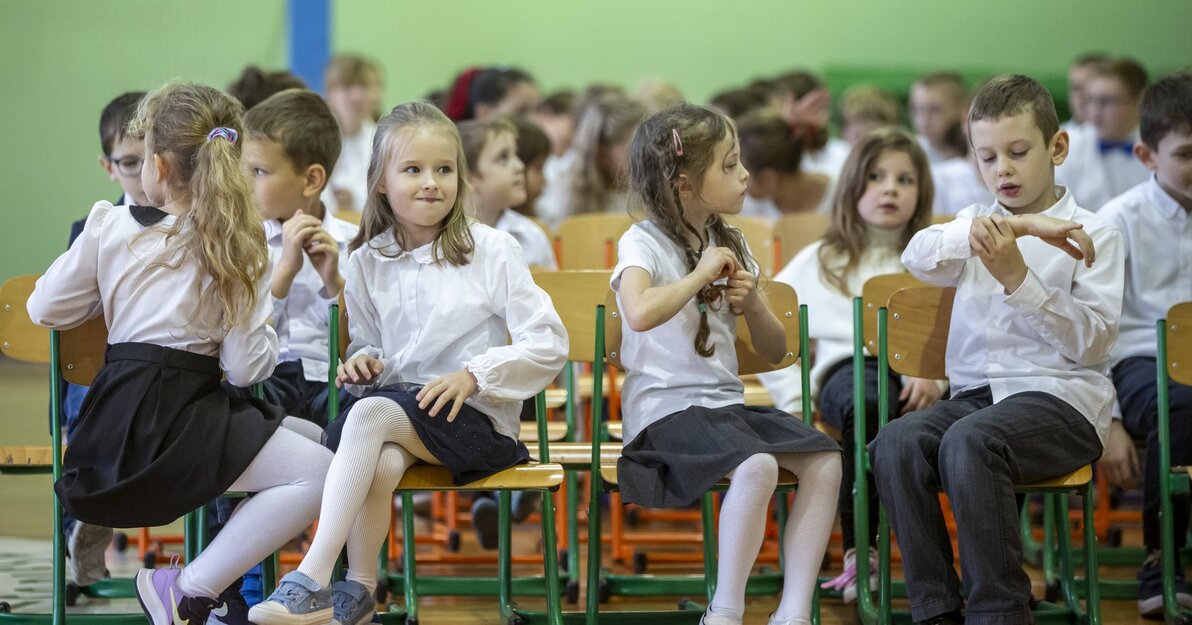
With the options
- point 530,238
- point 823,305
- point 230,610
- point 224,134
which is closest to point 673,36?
point 530,238

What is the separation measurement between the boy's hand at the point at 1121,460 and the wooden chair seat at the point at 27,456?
7.58 feet

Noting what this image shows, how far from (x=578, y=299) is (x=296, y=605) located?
99 centimetres

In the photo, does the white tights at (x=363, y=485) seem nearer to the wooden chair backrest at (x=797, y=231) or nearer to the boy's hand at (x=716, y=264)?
the boy's hand at (x=716, y=264)

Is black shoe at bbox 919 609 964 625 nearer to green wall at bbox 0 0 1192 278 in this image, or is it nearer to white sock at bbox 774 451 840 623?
white sock at bbox 774 451 840 623

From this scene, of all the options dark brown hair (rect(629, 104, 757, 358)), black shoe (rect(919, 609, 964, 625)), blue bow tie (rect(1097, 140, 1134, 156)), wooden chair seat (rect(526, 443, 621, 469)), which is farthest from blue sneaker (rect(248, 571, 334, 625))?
blue bow tie (rect(1097, 140, 1134, 156))

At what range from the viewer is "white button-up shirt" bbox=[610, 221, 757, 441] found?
8.67ft

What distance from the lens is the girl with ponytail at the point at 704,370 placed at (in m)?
2.44

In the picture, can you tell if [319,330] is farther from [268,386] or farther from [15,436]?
[15,436]

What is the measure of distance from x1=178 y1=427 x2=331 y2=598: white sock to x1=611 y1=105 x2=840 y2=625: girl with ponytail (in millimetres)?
604

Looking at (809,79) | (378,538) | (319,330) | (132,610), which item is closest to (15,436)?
(132,610)

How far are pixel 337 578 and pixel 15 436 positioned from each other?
1507 millimetres

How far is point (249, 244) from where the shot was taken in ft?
8.11

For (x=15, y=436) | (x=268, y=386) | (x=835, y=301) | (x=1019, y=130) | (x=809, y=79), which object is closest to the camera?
(x=1019, y=130)

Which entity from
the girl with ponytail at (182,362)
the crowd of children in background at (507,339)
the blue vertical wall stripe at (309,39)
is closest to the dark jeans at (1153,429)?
the crowd of children in background at (507,339)
